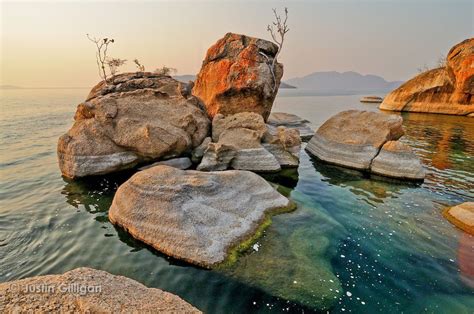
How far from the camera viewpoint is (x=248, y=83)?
77.3 ft

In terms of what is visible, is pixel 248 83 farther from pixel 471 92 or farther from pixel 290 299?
pixel 471 92

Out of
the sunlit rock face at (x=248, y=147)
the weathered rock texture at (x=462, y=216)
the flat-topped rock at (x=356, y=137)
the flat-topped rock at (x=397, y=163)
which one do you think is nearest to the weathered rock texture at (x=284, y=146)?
the sunlit rock face at (x=248, y=147)

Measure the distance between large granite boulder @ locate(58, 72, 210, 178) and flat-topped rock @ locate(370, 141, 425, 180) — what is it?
1147cm

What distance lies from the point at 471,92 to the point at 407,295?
59.1 metres

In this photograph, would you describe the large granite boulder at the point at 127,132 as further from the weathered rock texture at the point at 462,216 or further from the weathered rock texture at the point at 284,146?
the weathered rock texture at the point at 462,216

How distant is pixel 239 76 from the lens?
23922 mm

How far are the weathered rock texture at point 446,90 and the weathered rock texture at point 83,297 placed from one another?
61008 millimetres

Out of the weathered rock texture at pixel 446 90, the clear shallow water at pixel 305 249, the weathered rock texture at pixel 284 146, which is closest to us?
the clear shallow water at pixel 305 249

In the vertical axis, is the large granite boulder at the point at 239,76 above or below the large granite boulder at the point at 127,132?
above

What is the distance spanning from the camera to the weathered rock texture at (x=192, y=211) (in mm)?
8945

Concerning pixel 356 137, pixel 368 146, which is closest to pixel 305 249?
pixel 368 146

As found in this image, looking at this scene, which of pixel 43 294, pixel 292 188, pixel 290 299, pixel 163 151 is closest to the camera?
pixel 43 294

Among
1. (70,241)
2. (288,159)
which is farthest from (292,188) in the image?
(70,241)

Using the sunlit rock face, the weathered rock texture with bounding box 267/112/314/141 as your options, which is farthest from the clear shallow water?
the weathered rock texture with bounding box 267/112/314/141
